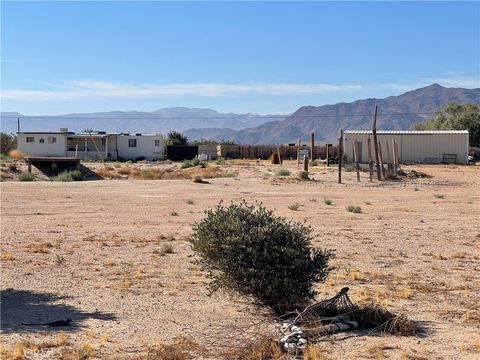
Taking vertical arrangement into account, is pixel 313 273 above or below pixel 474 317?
above

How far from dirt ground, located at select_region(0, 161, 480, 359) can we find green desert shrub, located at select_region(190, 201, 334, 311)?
1.73ft

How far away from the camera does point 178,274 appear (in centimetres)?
1267

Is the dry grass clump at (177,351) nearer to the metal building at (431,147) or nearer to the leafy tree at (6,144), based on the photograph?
the metal building at (431,147)

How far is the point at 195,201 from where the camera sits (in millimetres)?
27203

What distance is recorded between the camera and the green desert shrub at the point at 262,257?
9.17 meters

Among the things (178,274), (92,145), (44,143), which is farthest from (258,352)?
(92,145)

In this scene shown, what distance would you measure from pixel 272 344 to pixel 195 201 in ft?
63.5

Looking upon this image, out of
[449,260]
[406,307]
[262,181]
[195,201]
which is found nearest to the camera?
[406,307]

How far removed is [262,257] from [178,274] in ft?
12.7

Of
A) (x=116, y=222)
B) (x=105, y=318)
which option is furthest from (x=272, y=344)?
(x=116, y=222)

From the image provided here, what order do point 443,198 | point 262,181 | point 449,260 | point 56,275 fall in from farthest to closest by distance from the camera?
point 262,181 → point 443,198 → point 449,260 → point 56,275

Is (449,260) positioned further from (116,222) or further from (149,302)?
(116,222)

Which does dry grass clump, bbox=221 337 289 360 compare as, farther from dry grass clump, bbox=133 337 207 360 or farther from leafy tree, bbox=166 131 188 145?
leafy tree, bbox=166 131 188 145

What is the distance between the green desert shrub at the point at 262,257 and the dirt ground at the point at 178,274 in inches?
20.8
